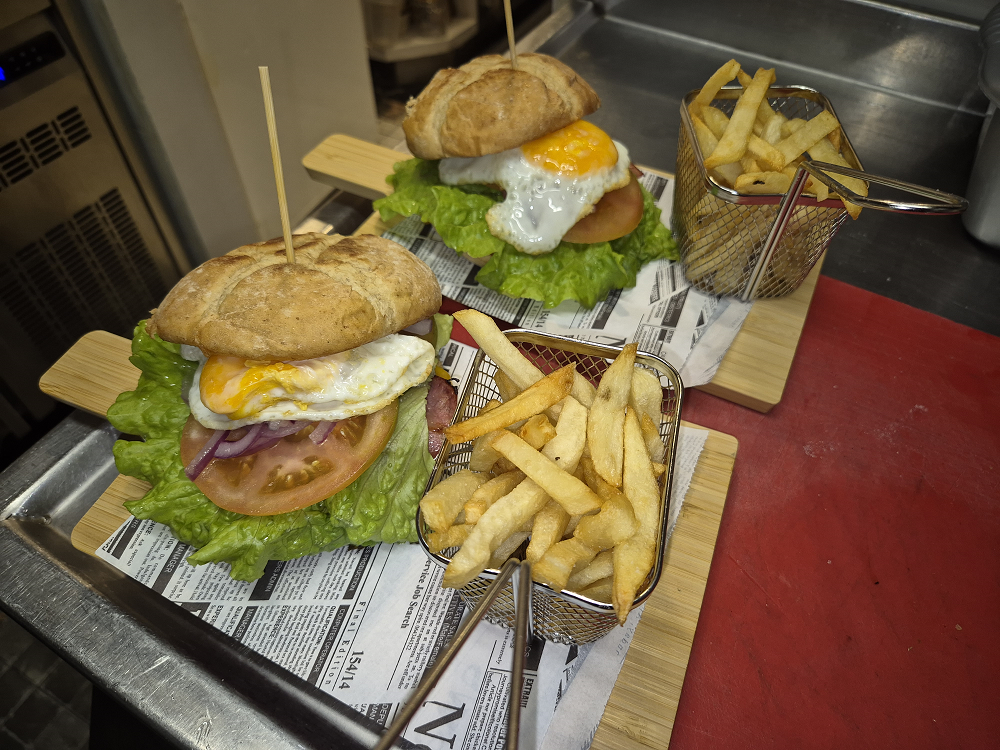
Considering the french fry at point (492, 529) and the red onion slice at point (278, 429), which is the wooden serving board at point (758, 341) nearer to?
the french fry at point (492, 529)

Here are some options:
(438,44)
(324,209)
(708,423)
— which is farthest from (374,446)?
(438,44)

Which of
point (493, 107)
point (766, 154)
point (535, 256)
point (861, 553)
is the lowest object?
point (861, 553)

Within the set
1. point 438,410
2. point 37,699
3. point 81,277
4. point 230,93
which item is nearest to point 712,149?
point 438,410

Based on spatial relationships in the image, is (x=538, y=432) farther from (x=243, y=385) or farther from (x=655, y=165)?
(x=655, y=165)

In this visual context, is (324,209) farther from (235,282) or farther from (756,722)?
(756,722)

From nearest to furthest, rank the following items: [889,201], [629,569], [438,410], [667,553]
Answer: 1. [629,569]
2. [889,201]
3. [667,553]
4. [438,410]

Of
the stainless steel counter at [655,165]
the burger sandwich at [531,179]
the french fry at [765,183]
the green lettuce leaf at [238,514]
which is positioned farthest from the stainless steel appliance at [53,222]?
the french fry at [765,183]

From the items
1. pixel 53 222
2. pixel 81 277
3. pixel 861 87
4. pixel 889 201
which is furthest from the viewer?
pixel 861 87
